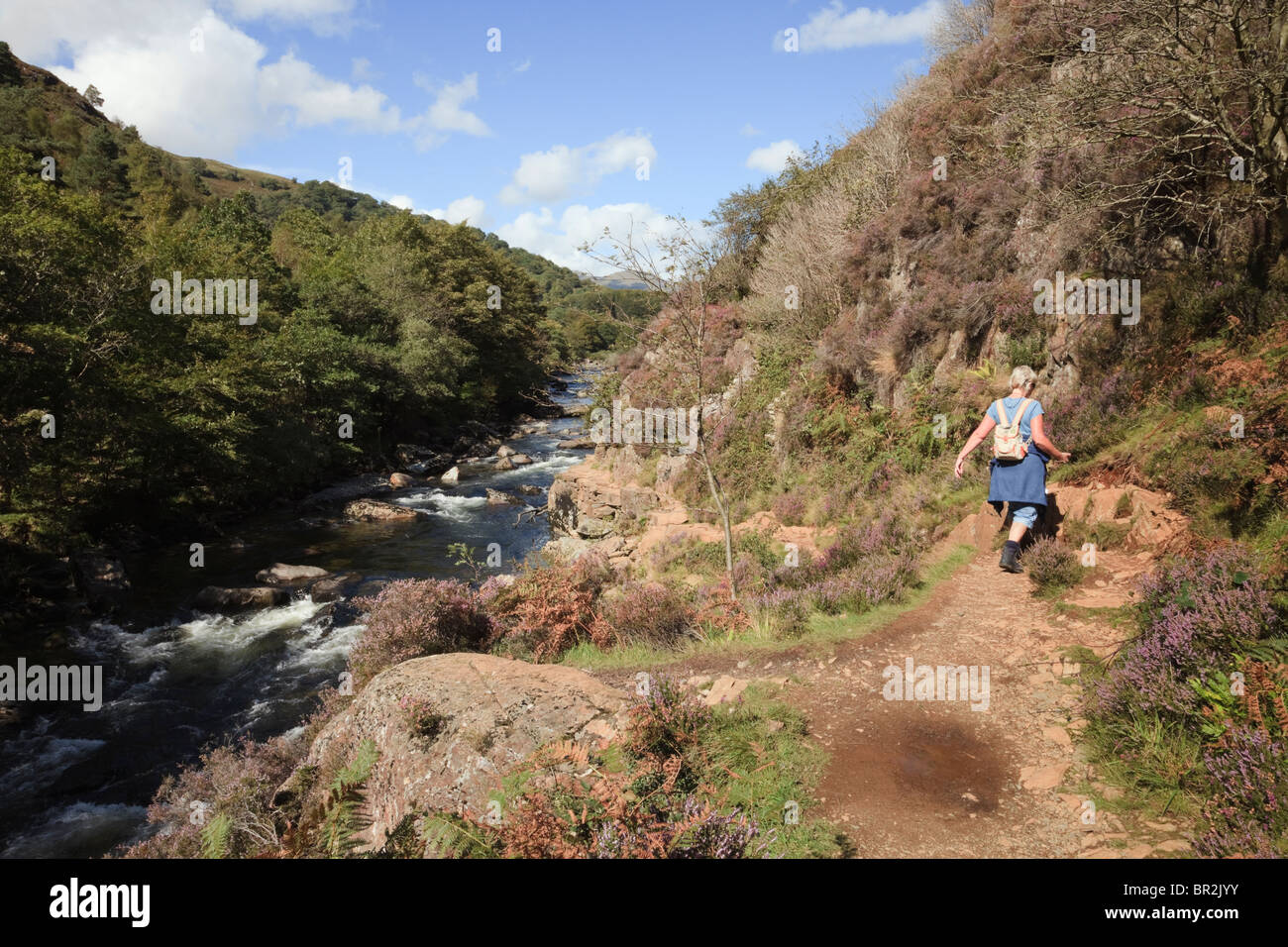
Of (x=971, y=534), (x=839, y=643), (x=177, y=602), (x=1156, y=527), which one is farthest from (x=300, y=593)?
(x=1156, y=527)

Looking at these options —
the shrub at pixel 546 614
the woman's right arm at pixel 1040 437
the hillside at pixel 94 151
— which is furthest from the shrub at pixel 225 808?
the hillside at pixel 94 151

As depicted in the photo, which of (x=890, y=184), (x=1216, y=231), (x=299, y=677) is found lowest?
(x=299, y=677)

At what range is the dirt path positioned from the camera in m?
4.12

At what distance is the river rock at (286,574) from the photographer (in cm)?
1862

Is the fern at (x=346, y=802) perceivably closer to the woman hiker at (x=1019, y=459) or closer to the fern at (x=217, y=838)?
the fern at (x=217, y=838)

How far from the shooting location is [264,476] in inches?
1040

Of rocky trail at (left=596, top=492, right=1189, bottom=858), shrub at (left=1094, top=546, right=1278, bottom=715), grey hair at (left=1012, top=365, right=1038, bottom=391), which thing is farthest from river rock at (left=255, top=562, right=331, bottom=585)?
shrub at (left=1094, top=546, right=1278, bottom=715)

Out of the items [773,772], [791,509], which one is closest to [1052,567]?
[773,772]

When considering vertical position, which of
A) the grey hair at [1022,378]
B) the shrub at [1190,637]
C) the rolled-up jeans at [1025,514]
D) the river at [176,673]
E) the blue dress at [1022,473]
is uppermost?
the grey hair at [1022,378]

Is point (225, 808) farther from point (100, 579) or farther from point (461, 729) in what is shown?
point (100, 579)

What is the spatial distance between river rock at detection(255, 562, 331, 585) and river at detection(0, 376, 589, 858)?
0.58m

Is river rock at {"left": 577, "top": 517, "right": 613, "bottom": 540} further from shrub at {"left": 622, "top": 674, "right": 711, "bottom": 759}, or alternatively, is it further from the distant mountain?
shrub at {"left": 622, "top": 674, "right": 711, "bottom": 759}
